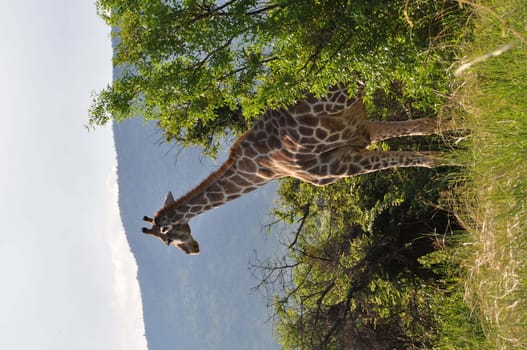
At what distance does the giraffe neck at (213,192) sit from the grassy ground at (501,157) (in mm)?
3674

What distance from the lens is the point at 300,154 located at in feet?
25.2

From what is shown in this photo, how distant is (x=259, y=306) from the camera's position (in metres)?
98.7

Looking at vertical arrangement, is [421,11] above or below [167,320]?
below

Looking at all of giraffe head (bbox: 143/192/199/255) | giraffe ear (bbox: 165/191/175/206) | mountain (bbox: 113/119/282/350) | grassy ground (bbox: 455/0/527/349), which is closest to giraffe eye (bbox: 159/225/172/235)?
giraffe head (bbox: 143/192/199/255)

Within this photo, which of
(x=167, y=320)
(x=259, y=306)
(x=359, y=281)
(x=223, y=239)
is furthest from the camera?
(x=167, y=320)

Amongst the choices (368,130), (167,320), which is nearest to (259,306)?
(167,320)

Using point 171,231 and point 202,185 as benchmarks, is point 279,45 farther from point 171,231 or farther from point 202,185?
point 171,231

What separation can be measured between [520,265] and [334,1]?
348 cm

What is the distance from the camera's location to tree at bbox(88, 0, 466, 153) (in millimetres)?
5789

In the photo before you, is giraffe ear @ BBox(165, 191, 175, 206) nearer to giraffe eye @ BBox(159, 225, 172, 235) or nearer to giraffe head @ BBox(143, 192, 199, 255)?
giraffe head @ BBox(143, 192, 199, 255)

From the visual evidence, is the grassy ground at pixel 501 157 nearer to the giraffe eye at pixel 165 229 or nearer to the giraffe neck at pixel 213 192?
the giraffe neck at pixel 213 192

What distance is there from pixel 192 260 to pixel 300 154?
13194 cm

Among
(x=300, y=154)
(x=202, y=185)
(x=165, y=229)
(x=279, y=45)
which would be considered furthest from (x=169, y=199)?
(x=279, y=45)

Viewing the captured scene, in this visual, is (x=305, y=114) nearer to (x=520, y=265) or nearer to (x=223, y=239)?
(x=520, y=265)
